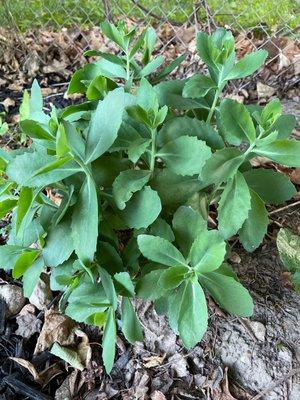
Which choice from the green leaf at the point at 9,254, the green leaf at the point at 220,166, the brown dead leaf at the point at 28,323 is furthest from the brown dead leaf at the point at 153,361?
the green leaf at the point at 220,166

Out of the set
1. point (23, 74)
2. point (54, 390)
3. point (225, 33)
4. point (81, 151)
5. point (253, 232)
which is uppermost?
point (225, 33)

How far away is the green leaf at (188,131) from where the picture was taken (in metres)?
0.91

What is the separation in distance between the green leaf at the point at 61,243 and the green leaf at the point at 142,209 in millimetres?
105

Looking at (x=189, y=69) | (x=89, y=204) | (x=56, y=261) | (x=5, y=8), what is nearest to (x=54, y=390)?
(x=56, y=261)

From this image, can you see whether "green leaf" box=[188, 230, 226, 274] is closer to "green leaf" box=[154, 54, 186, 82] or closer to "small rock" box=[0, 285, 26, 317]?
"green leaf" box=[154, 54, 186, 82]

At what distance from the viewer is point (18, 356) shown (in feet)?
3.85

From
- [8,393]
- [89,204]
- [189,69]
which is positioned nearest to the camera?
[89,204]

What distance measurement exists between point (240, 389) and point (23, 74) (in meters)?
1.76

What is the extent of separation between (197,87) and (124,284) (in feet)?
1.29

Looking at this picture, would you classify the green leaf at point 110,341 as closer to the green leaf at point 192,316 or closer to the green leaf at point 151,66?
the green leaf at point 192,316

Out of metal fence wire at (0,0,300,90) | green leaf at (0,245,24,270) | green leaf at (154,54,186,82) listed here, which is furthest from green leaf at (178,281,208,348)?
metal fence wire at (0,0,300,90)

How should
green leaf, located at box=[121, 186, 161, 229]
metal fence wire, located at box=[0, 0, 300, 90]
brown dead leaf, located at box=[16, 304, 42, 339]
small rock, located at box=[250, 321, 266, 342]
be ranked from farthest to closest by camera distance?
1. metal fence wire, located at box=[0, 0, 300, 90]
2. brown dead leaf, located at box=[16, 304, 42, 339]
3. small rock, located at box=[250, 321, 266, 342]
4. green leaf, located at box=[121, 186, 161, 229]

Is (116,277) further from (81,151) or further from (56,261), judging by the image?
(81,151)

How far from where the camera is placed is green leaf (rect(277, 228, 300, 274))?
43.3 inches
